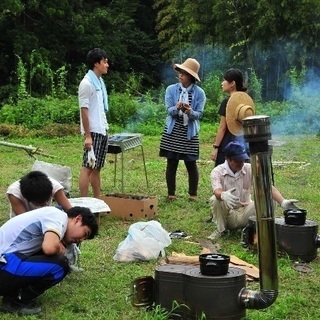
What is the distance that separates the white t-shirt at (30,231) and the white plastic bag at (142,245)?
119cm

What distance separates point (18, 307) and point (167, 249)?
5.73ft

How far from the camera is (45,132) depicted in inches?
562

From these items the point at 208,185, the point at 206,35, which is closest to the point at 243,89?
the point at 208,185

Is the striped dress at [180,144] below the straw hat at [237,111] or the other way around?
below

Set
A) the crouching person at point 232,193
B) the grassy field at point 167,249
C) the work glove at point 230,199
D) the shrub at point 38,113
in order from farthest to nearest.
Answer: the shrub at point 38,113
the crouching person at point 232,193
the work glove at point 230,199
the grassy field at point 167,249

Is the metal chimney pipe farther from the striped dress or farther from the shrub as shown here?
the shrub

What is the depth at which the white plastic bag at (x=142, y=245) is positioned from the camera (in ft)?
17.1

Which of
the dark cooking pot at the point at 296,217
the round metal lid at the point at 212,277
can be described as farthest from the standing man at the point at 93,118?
the round metal lid at the point at 212,277

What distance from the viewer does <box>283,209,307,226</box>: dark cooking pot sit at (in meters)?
5.18

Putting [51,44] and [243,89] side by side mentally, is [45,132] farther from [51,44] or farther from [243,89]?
[51,44]

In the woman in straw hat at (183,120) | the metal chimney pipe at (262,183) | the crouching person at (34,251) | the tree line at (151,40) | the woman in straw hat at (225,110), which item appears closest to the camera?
the metal chimney pipe at (262,183)

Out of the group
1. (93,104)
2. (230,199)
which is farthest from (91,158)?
(230,199)

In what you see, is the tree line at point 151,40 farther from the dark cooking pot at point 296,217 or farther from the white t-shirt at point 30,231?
the white t-shirt at point 30,231

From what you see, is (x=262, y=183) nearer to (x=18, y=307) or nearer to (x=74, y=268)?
(x=18, y=307)
